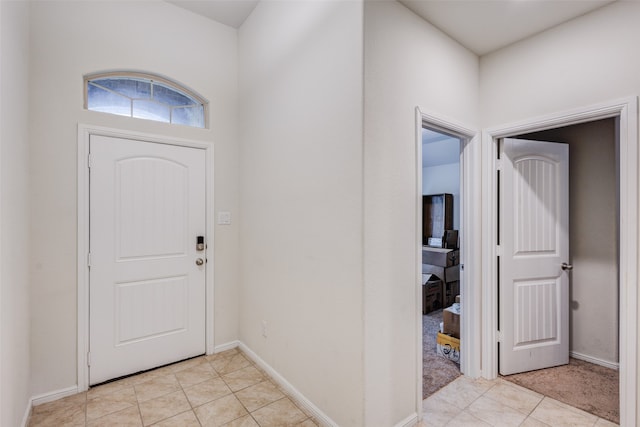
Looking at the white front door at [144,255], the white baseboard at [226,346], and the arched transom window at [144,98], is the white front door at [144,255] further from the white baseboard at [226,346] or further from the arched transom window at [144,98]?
the arched transom window at [144,98]

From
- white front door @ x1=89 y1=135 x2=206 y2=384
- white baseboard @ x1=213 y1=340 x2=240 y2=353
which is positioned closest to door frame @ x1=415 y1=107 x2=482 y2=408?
white baseboard @ x1=213 y1=340 x2=240 y2=353

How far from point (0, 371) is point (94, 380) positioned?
1134mm

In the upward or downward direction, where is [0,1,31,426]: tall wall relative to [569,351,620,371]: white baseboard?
upward

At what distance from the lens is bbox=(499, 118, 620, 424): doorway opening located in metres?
2.64

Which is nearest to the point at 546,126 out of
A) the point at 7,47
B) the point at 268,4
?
the point at 268,4

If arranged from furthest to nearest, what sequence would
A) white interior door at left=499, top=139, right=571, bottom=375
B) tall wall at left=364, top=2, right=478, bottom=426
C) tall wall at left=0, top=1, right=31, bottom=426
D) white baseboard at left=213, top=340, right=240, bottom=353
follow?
white baseboard at left=213, top=340, right=240, bottom=353, white interior door at left=499, top=139, right=571, bottom=375, tall wall at left=364, top=2, right=478, bottom=426, tall wall at left=0, top=1, right=31, bottom=426

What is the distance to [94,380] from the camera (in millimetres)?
2377

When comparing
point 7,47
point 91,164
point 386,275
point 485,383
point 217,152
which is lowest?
point 485,383

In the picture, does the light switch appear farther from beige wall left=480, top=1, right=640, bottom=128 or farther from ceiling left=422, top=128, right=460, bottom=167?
ceiling left=422, top=128, right=460, bottom=167

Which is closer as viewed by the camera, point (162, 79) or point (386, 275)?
point (386, 275)

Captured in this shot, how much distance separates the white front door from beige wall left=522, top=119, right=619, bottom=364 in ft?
11.8

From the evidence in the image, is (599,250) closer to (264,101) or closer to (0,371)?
(264,101)

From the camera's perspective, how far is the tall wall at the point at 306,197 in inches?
69.5

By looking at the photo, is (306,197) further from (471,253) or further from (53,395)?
(53,395)
